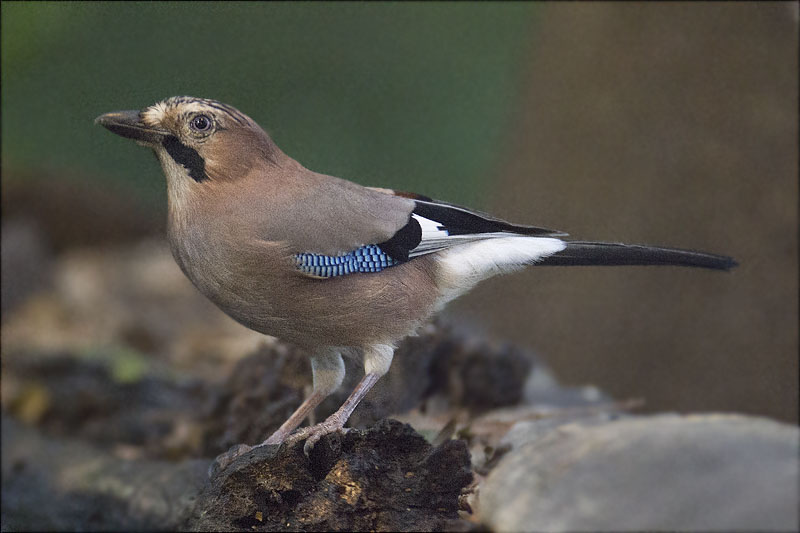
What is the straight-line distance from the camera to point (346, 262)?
2734mm

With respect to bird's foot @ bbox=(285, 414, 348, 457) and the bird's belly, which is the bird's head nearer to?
the bird's belly

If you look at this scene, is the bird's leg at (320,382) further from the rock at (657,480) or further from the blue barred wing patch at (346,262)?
the rock at (657,480)

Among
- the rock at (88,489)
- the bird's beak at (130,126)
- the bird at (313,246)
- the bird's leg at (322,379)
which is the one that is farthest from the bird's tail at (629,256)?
the rock at (88,489)

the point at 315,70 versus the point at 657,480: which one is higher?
the point at 315,70

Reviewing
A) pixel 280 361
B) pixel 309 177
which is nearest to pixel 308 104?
pixel 280 361

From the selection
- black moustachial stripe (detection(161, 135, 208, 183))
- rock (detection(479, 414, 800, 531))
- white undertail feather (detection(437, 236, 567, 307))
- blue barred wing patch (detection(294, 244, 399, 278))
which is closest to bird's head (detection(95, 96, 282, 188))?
black moustachial stripe (detection(161, 135, 208, 183))

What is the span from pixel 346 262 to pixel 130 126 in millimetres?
775

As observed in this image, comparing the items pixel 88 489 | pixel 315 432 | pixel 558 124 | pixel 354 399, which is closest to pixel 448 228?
pixel 354 399

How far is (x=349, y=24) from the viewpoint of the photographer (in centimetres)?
621

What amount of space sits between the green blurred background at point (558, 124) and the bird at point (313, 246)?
0.81 metres

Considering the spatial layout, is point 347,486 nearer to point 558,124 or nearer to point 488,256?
point 488,256

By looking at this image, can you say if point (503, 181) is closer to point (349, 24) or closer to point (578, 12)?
point (578, 12)

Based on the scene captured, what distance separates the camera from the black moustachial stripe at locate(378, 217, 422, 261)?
2.80m

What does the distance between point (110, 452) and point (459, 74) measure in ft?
12.2
